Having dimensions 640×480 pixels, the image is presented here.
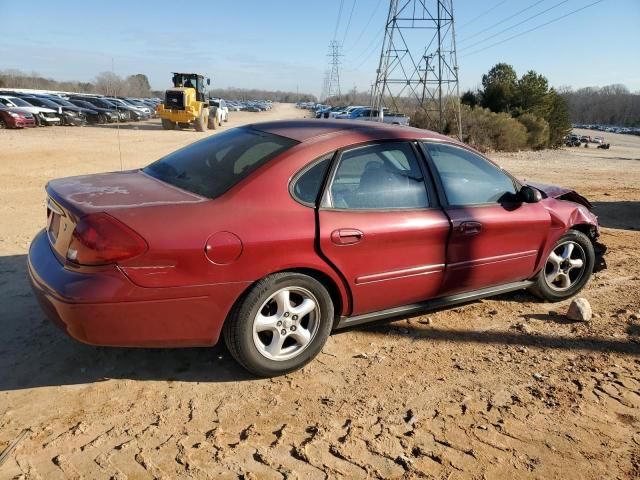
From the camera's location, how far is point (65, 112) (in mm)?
30203

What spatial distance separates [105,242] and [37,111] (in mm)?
29480

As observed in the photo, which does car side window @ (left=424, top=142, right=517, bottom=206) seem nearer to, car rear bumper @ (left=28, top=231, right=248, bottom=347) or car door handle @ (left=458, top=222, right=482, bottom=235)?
car door handle @ (left=458, top=222, right=482, bottom=235)

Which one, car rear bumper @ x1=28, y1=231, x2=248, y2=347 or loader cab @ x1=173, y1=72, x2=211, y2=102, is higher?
loader cab @ x1=173, y1=72, x2=211, y2=102

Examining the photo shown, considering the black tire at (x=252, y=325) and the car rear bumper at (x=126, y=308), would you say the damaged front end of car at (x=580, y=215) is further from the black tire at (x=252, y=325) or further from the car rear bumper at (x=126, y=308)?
the car rear bumper at (x=126, y=308)

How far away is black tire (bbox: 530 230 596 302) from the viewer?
4.56 m

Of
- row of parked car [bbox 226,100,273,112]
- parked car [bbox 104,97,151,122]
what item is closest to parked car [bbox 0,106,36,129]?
parked car [bbox 104,97,151,122]

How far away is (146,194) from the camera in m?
3.15

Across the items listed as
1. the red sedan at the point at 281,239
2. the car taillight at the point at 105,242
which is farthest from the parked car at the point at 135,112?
the car taillight at the point at 105,242

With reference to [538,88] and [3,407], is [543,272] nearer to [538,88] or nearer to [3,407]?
[3,407]

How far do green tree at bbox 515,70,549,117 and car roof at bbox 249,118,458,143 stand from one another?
3350 centimetres

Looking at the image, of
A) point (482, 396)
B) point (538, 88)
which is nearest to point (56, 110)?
point (538, 88)

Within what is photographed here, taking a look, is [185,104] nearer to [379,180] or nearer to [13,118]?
[13,118]

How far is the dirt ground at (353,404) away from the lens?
249 centimetres

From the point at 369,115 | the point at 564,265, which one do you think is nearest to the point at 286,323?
the point at 564,265
